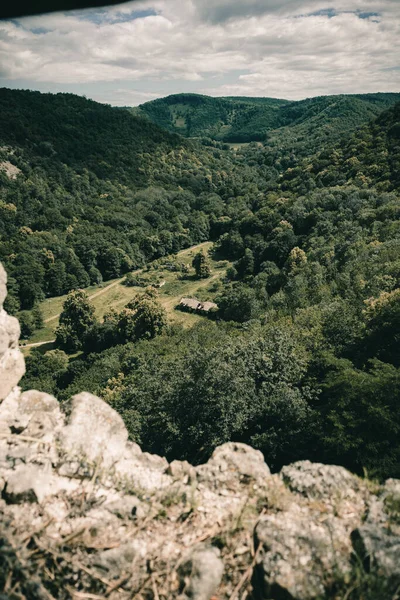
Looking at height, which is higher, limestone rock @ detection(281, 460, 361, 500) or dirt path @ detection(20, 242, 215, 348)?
limestone rock @ detection(281, 460, 361, 500)

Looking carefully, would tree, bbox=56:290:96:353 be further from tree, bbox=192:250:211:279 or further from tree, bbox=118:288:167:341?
tree, bbox=192:250:211:279

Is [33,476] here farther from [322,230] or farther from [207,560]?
[322,230]

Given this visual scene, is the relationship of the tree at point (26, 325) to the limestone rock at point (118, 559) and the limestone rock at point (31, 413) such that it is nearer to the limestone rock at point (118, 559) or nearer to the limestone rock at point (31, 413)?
the limestone rock at point (31, 413)

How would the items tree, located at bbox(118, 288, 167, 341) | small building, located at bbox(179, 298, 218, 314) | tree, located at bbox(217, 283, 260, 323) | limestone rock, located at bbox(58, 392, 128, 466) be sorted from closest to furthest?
limestone rock, located at bbox(58, 392, 128, 466) → tree, located at bbox(217, 283, 260, 323) → tree, located at bbox(118, 288, 167, 341) → small building, located at bbox(179, 298, 218, 314)

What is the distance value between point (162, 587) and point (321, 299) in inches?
1317

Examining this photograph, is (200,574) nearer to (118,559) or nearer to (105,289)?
(118,559)

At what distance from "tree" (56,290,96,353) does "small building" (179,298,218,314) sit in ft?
51.8

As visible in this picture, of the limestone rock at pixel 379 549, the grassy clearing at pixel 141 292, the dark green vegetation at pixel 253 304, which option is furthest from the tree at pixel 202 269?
the limestone rock at pixel 379 549

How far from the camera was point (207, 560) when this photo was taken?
601 centimetres

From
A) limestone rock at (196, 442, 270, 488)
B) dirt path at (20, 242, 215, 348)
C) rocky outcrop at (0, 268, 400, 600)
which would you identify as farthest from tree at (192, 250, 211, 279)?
limestone rock at (196, 442, 270, 488)

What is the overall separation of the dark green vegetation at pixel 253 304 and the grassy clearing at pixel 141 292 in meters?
4.20

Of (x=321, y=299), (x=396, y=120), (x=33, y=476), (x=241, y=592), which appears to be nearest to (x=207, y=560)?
(x=241, y=592)

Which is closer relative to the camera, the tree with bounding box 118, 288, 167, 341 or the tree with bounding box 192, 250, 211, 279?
the tree with bounding box 118, 288, 167, 341

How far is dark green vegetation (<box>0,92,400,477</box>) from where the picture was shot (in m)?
17.4
